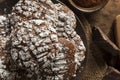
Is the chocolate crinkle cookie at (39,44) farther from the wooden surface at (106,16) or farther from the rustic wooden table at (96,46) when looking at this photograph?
the wooden surface at (106,16)

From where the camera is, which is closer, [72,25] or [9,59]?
[9,59]

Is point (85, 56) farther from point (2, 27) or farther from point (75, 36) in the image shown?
point (2, 27)

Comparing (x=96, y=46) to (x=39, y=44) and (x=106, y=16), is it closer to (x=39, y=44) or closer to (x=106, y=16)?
(x=106, y=16)

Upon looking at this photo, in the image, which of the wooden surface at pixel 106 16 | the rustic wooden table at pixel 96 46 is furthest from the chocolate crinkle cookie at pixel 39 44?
the wooden surface at pixel 106 16

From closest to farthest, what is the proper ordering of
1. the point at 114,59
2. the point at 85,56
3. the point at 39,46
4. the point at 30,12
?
the point at 39,46, the point at 30,12, the point at 85,56, the point at 114,59

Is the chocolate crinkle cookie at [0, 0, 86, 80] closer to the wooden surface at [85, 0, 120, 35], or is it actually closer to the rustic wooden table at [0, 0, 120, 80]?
the rustic wooden table at [0, 0, 120, 80]

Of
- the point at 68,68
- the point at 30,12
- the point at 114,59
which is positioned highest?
the point at 30,12

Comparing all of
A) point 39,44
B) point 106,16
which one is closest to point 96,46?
point 106,16

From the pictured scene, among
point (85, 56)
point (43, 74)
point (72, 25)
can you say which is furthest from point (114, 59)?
point (43, 74)
